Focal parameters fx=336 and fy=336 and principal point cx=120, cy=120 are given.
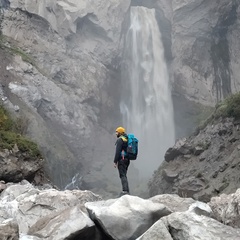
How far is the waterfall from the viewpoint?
41094mm

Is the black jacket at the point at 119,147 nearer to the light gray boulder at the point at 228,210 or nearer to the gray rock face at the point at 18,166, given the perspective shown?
the light gray boulder at the point at 228,210

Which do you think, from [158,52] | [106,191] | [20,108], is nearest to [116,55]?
[158,52]

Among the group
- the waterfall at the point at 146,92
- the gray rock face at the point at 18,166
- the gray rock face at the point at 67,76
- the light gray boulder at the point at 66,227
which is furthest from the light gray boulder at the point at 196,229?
the waterfall at the point at 146,92

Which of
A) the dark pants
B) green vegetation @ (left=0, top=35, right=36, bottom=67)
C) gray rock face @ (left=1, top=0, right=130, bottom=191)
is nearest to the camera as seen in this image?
the dark pants

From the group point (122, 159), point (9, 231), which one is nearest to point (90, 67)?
point (122, 159)

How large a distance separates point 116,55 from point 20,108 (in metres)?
18.2

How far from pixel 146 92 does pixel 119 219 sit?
37.7 meters

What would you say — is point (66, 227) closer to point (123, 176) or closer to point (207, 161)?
point (123, 176)

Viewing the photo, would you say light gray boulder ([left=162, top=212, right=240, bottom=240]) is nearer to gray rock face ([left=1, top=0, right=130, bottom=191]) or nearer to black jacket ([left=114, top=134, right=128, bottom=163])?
black jacket ([left=114, top=134, right=128, bottom=163])

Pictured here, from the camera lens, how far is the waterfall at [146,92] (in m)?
41.1

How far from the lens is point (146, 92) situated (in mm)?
42594

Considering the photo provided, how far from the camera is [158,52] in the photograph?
4497 cm

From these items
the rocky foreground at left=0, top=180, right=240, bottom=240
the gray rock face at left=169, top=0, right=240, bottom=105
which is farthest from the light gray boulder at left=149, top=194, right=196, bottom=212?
the gray rock face at left=169, top=0, right=240, bottom=105

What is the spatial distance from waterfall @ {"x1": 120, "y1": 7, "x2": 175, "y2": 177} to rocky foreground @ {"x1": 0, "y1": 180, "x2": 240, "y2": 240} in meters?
31.8
